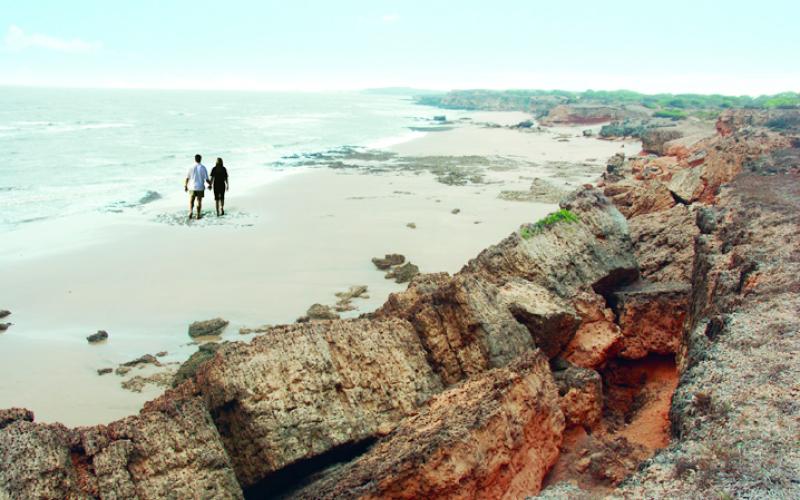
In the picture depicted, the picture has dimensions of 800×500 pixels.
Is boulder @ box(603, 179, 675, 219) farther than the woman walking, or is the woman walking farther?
the woman walking

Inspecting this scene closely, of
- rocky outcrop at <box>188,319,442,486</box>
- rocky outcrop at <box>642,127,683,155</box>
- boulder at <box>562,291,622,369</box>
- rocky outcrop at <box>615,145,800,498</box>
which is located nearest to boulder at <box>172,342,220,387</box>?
rocky outcrop at <box>188,319,442,486</box>

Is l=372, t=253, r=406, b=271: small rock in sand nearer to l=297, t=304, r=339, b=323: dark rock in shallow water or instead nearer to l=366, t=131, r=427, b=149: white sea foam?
l=297, t=304, r=339, b=323: dark rock in shallow water

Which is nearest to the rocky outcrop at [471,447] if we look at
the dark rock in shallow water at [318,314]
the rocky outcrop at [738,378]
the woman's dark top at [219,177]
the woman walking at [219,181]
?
the rocky outcrop at [738,378]

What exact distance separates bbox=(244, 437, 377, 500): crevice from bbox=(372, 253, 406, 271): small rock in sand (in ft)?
25.3

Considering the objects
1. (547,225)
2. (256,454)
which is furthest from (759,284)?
(256,454)

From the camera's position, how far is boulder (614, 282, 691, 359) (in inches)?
295

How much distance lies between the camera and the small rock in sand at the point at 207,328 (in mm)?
9914

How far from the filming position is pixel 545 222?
866cm

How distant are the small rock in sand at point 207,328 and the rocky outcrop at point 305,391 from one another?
169 inches

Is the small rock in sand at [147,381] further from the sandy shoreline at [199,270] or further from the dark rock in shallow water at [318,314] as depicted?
the dark rock in shallow water at [318,314]

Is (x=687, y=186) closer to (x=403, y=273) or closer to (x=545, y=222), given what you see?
(x=403, y=273)

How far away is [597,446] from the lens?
214 inches

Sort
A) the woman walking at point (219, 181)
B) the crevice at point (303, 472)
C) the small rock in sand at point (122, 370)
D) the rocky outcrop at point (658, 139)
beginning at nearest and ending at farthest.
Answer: the crevice at point (303, 472), the small rock in sand at point (122, 370), the woman walking at point (219, 181), the rocky outcrop at point (658, 139)

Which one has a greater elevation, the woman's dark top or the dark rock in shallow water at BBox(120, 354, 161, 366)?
the woman's dark top
